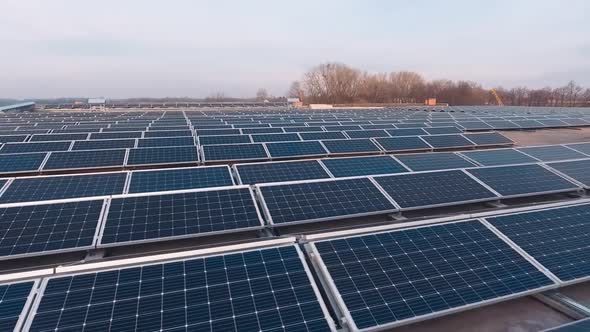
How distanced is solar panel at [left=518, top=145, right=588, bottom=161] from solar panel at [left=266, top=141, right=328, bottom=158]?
1179 cm

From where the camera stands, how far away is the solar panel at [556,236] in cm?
734

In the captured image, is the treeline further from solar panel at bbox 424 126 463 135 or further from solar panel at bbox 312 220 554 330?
solar panel at bbox 312 220 554 330

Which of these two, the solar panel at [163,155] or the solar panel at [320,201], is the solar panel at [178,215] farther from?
the solar panel at [163,155]

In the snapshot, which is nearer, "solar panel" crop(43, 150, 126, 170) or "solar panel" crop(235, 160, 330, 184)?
"solar panel" crop(235, 160, 330, 184)

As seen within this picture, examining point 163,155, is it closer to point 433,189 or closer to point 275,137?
point 275,137

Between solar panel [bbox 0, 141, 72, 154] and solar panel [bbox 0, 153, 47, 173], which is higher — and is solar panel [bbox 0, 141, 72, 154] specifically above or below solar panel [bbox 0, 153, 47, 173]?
above

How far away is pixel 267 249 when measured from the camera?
680 centimetres

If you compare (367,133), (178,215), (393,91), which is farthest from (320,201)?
(393,91)

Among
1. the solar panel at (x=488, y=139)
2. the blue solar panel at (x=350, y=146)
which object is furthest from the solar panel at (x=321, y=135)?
the solar panel at (x=488, y=139)

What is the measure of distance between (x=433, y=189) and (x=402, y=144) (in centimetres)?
1160

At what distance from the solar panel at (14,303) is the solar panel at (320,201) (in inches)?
208

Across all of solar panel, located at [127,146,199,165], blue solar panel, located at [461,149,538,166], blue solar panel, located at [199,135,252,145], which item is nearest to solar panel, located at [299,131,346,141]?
blue solar panel, located at [199,135,252,145]

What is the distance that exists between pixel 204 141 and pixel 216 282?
1696 centimetres

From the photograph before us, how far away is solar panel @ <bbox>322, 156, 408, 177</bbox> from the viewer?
14289 mm
